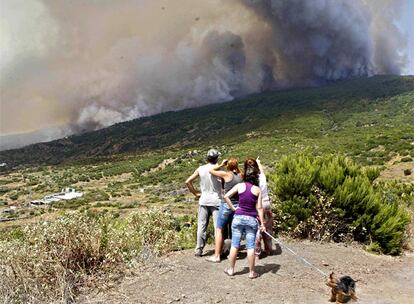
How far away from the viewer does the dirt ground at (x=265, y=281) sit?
682 cm

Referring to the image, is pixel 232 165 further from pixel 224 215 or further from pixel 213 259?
pixel 213 259

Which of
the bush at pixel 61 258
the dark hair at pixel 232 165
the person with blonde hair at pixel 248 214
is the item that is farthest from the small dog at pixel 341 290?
the bush at pixel 61 258

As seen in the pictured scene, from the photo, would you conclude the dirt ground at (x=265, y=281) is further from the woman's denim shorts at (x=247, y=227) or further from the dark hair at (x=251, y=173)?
the dark hair at (x=251, y=173)

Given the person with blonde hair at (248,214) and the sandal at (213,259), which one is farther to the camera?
the sandal at (213,259)

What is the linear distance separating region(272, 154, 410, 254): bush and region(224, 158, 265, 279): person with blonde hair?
2.98m

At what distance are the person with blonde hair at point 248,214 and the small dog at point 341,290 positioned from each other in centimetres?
127

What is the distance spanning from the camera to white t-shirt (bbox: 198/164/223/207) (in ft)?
26.9

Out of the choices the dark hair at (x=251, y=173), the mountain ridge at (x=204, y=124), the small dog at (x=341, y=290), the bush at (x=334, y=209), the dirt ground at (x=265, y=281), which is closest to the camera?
the small dog at (x=341, y=290)

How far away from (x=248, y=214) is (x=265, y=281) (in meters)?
1.11

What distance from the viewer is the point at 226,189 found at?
8023 mm

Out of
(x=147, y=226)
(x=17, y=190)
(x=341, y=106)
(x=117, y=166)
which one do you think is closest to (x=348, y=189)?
(x=147, y=226)

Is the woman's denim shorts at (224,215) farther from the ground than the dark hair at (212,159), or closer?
closer

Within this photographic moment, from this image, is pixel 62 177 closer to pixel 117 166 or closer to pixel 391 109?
pixel 117 166

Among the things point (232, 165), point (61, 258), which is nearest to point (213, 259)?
point (232, 165)
